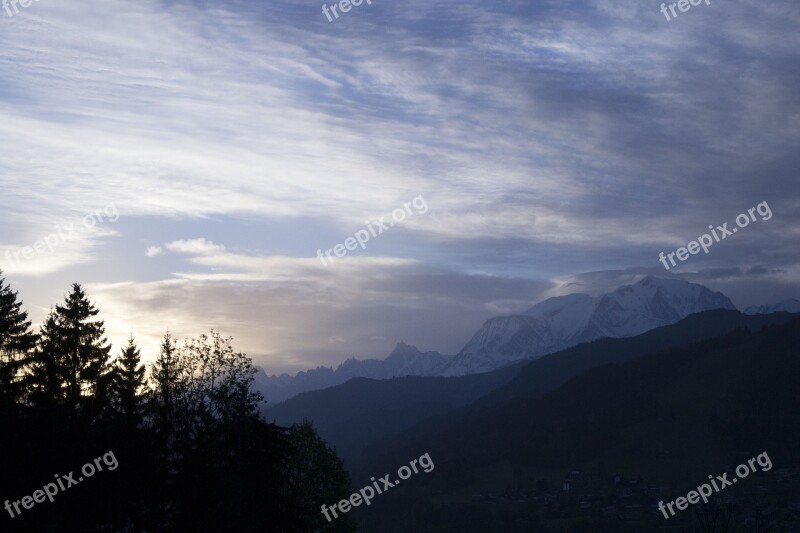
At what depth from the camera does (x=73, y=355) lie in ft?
216

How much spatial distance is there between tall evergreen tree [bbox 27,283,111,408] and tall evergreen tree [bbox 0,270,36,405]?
1177 mm

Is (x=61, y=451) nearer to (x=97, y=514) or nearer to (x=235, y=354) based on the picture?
(x=97, y=514)

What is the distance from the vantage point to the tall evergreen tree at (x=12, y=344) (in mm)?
61897

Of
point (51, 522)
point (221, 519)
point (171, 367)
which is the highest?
point (171, 367)

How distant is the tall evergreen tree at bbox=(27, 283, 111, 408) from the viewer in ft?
209

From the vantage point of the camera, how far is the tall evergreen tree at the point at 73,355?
6384 cm

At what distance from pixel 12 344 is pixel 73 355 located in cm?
453

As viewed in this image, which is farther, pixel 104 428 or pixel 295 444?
pixel 295 444

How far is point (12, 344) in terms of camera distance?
211 feet

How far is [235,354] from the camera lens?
224ft

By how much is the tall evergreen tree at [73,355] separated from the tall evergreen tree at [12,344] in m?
1.18

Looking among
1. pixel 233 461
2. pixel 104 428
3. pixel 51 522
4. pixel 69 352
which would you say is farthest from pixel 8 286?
pixel 233 461

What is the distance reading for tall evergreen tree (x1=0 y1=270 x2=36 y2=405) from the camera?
6190cm

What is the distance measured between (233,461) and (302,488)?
1518 centimetres
